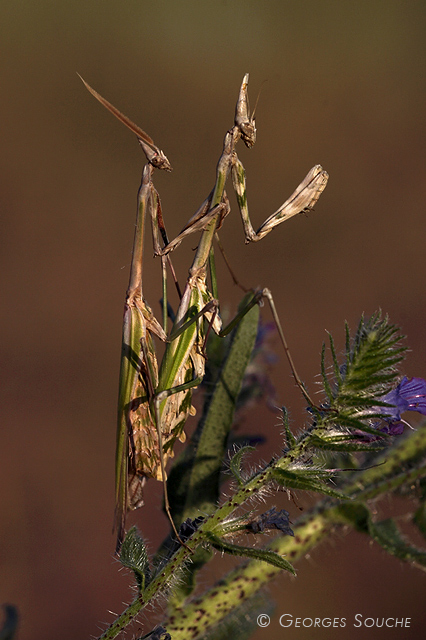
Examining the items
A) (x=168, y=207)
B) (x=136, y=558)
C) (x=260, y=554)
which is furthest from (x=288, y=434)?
(x=168, y=207)

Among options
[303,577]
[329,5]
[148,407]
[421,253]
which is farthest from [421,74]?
[148,407]

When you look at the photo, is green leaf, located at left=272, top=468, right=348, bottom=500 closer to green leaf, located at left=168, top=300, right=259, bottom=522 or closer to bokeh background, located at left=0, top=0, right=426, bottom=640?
green leaf, located at left=168, top=300, right=259, bottom=522

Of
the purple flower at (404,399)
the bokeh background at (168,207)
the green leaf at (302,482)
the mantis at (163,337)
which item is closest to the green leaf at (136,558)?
the green leaf at (302,482)

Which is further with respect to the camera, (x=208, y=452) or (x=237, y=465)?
(x=208, y=452)

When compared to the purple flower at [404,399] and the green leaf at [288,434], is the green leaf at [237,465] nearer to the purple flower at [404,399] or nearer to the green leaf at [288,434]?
the green leaf at [288,434]

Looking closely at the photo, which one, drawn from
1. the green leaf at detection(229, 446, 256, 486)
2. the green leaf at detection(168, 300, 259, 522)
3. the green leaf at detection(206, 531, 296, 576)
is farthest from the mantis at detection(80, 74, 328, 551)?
the green leaf at detection(206, 531, 296, 576)

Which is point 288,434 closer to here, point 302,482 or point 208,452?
point 302,482
